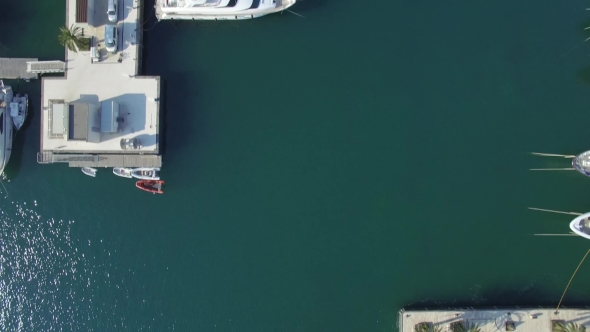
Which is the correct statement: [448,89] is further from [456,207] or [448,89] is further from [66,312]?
[66,312]

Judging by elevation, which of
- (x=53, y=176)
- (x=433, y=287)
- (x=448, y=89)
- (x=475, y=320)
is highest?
(x=448, y=89)

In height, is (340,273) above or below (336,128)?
below

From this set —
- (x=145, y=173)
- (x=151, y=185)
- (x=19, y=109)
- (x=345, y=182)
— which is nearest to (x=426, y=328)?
(x=345, y=182)

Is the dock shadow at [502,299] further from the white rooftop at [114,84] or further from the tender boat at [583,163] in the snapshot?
the white rooftop at [114,84]

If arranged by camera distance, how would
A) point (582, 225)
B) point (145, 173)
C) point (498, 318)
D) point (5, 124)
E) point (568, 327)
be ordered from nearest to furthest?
point (568, 327) < point (582, 225) < point (498, 318) < point (5, 124) < point (145, 173)

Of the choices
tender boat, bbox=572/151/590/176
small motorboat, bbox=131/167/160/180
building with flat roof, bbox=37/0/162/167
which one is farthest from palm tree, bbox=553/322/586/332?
building with flat roof, bbox=37/0/162/167

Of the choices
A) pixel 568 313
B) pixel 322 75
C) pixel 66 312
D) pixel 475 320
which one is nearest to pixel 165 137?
pixel 322 75

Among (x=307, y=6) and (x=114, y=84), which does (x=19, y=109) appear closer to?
(x=114, y=84)
